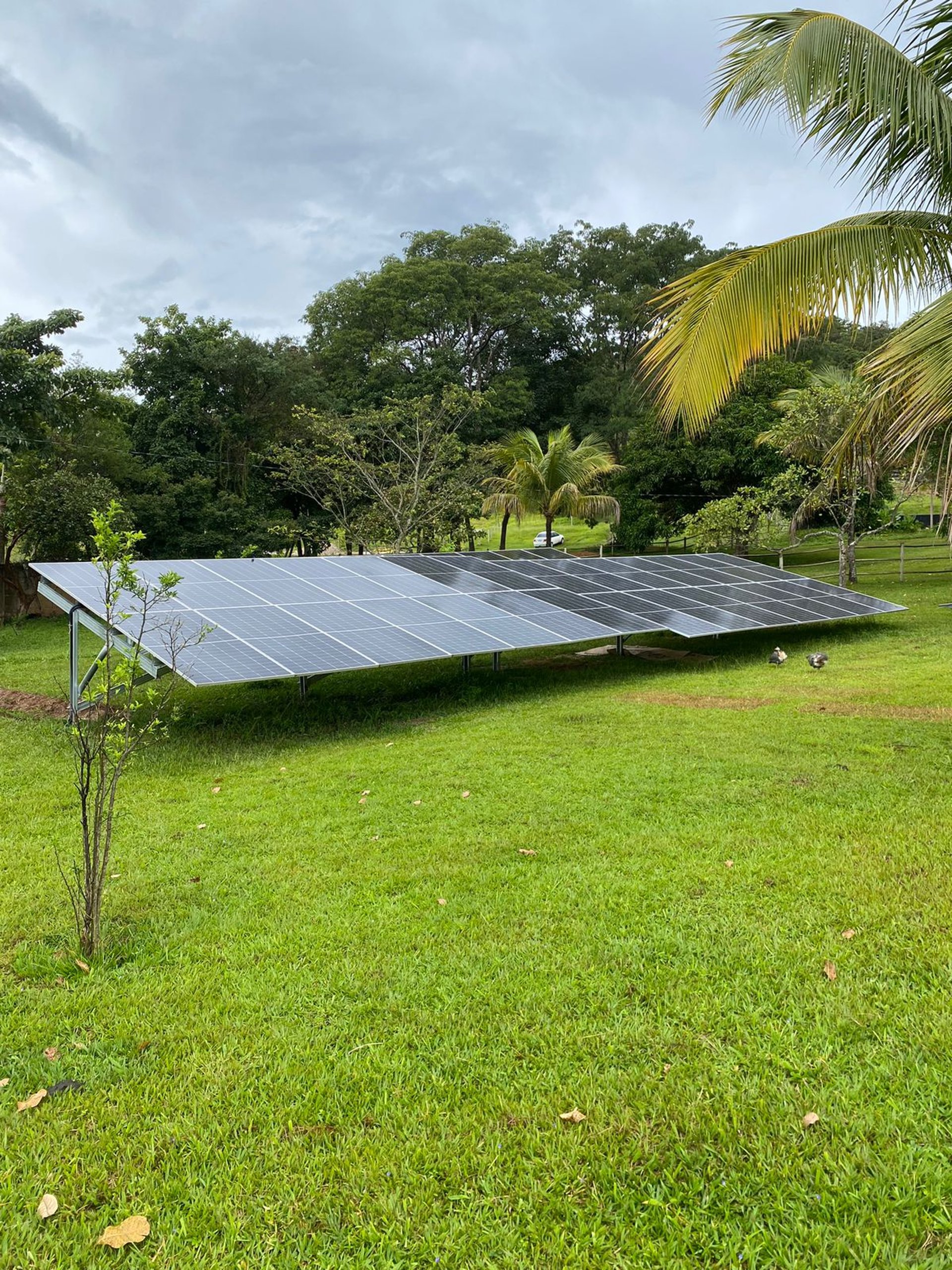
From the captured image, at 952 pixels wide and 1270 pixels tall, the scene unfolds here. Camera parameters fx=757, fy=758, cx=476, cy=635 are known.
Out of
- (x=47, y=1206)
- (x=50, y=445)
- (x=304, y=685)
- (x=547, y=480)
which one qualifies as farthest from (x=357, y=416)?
(x=47, y=1206)

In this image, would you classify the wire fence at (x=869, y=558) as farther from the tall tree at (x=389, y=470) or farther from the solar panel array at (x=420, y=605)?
the tall tree at (x=389, y=470)

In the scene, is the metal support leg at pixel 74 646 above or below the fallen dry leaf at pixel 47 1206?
above

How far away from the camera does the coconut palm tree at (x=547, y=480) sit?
23.7 m

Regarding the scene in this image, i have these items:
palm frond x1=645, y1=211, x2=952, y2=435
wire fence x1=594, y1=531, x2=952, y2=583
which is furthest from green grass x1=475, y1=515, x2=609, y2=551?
palm frond x1=645, y1=211, x2=952, y2=435

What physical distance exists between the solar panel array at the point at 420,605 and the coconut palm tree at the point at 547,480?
5.94m

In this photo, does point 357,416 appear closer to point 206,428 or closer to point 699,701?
point 206,428

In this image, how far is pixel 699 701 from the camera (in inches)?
412

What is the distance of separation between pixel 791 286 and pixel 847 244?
1.77ft

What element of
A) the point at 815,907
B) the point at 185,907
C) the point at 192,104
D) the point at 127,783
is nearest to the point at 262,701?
the point at 127,783

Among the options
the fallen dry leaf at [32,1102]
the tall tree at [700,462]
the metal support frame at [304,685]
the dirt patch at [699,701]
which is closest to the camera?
the fallen dry leaf at [32,1102]

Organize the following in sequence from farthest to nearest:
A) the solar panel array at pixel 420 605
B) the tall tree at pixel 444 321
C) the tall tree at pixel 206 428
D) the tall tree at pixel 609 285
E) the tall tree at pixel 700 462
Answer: the tall tree at pixel 609 285
the tall tree at pixel 444 321
the tall tree at pixel 206 428
the tall tree at pixel 700 462
the solar panel array at pixel 420 605

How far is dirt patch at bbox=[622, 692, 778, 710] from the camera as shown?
9922 millimetres

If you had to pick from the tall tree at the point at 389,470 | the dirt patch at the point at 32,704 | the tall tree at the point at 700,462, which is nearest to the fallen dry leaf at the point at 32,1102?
the dirt patch at the point at 32,704

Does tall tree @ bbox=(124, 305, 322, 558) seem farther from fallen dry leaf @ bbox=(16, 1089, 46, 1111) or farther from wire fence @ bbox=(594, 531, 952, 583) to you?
fallen dry leaf @ bbox=(16, 1089, 46, 1111)
